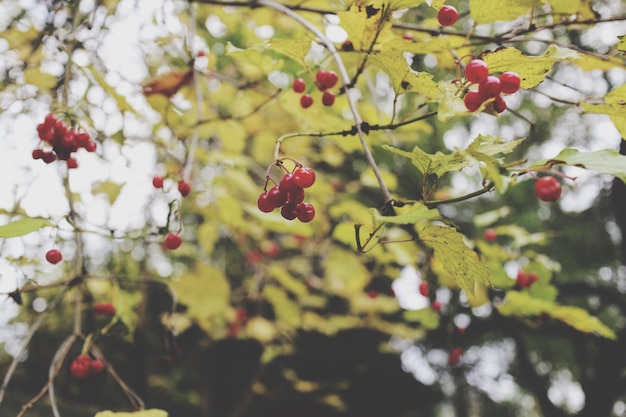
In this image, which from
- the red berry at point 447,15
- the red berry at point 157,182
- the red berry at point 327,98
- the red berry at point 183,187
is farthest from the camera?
the red berry at point 157,182

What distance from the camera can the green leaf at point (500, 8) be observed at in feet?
3.62

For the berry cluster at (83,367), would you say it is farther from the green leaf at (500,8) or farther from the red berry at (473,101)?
the green leaf at (500,8)

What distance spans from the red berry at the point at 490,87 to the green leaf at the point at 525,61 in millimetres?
95

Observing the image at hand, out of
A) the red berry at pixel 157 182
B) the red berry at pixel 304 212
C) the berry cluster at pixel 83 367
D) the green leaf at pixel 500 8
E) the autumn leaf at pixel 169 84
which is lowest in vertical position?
the berry cluster at pixel 83 367

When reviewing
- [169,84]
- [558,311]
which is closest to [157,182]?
[169,84]

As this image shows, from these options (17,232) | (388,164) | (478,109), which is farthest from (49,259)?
(388,164)

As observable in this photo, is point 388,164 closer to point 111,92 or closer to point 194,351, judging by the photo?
point 111,92

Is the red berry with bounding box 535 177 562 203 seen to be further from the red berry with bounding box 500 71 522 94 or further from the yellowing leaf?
the yellowing leaf

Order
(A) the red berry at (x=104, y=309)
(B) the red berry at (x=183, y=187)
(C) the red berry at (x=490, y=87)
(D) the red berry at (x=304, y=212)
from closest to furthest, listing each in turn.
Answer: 1. (C) the red berry at (x=490, y=87)
2. (D) the red berry at (x=304, y=212)
3. (B) the red berry at (x=183, y=187)
4. (A) the red berry at (x=104, y=309)

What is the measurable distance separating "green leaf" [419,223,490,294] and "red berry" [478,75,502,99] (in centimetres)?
27

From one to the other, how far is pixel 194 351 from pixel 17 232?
484 centimetres

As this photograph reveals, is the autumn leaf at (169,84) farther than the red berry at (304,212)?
Yes

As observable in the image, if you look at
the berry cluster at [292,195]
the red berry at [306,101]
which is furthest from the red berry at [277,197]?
the red berry at [306,101]

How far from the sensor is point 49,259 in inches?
58.3
